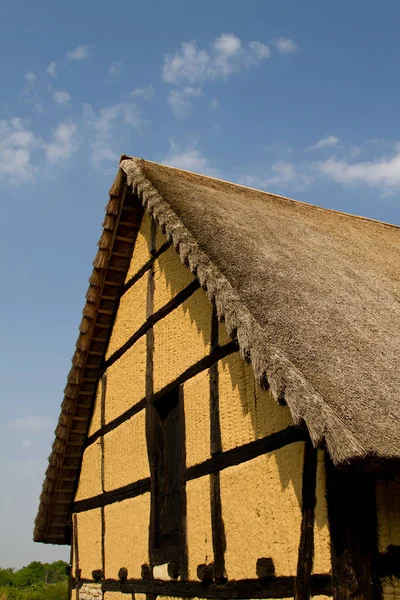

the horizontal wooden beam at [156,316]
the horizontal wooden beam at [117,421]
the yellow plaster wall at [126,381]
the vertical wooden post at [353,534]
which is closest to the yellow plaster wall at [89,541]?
the horizontal wooden beam at [117,421]

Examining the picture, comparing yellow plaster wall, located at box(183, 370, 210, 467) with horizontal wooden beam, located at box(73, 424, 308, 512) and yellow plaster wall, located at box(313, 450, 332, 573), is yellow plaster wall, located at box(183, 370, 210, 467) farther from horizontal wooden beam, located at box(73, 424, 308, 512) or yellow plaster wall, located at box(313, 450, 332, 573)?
yellow plaster wall, located at box(313, 450, 332, 573)

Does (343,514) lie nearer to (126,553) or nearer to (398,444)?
(398,444)

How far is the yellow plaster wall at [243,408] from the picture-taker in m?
5.11

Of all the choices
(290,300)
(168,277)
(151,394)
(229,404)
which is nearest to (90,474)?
(151,394)

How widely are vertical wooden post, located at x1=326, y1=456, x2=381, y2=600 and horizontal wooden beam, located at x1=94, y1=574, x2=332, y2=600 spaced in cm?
19

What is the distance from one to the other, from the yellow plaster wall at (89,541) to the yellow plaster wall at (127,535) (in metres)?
0.32

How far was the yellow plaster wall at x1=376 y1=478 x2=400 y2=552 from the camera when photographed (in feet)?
13.8

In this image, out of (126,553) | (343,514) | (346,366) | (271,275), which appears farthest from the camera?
(126,553)

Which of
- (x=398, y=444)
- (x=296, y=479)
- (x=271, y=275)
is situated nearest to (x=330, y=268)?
(x=271, y=275)

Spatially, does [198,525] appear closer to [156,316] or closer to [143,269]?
[156,316]

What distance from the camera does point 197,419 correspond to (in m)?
6.19

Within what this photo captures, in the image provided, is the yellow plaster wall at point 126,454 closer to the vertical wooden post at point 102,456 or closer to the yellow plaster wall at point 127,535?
the vertical wooden post at point 102,456

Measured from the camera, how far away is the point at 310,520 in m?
4.50

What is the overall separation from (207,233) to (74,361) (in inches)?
142
